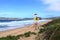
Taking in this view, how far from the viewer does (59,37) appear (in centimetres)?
508

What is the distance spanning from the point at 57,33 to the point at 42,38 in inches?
15.2

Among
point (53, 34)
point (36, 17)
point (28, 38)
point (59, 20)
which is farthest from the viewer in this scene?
point (36, 17)

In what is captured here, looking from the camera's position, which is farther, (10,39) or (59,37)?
(10,39)

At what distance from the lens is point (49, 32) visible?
17.0ft

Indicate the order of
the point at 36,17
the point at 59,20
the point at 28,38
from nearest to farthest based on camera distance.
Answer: the point at 59,20
the point at 28,38
the point at 36,17

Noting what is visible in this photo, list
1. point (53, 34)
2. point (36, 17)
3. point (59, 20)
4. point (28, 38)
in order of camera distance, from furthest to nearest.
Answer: point (36, 17), point (28, 38), point (59, 20), point (53, 34)

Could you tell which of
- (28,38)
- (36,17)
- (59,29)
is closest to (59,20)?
(59,29)

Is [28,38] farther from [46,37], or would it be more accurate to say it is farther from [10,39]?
[46,37]

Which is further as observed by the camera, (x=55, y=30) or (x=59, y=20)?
(x=59, y=20)

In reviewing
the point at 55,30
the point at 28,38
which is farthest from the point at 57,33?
the point at 28,38

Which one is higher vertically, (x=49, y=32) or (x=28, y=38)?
(x=49, y=32)

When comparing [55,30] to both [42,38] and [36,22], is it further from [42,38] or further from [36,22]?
[36,22]

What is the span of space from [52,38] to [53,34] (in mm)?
93

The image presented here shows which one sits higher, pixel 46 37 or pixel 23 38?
pixel 46 37
